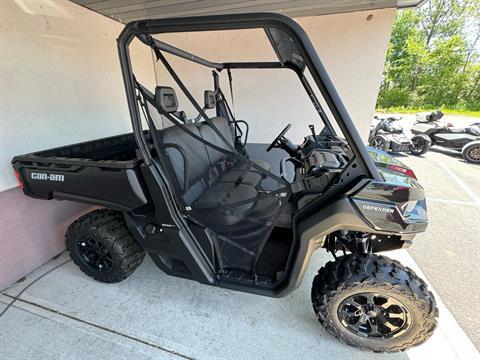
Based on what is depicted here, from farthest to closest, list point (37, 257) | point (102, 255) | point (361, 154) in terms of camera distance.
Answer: point (37, 257)
point (102, 255)
point (361, 154)

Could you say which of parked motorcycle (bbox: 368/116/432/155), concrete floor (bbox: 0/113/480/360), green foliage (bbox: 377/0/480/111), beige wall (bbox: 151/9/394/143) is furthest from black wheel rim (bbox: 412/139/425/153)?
green foliage (bbox: 377/0/480/111)

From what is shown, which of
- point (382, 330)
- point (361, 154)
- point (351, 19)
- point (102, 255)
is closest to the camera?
point (361, 154)

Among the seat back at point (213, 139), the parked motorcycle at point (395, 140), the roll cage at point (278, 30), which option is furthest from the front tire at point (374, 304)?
the parked motorcycle at point (395, 140)

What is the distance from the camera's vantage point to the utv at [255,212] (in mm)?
1180

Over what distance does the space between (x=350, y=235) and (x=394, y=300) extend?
0.43 meters

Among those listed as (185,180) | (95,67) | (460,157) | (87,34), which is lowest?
(460,157)

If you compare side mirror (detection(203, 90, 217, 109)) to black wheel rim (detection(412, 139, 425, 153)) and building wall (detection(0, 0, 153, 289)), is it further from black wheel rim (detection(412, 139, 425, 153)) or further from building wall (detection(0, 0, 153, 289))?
black wheel rim (detection(412, 139, 425, 153))

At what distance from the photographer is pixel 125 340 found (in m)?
1.51

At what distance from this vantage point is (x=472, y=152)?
5148mm

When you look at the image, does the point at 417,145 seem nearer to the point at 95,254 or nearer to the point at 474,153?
the point at 474,153

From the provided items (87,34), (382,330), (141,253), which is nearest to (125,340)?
(141,253)

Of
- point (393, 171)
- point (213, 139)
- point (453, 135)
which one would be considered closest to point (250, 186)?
point (213, 139)

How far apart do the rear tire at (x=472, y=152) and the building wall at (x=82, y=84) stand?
3.60 meters

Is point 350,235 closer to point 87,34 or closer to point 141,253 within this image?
point 141,253
